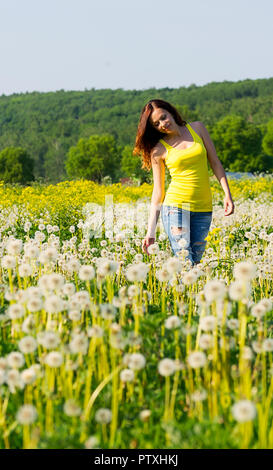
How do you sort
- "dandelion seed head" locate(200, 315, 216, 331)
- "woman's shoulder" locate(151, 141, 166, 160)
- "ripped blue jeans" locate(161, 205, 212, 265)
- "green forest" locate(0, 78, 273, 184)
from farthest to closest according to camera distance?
"green forest" locate(0, 78, 273, 184) < "woman's shoulder" locate(151, 141, 166, 160) < "ripped blue jeans" locate(161, 205, 212, 265) < "dandelion seed head" locate(200, 315, 216, 331)

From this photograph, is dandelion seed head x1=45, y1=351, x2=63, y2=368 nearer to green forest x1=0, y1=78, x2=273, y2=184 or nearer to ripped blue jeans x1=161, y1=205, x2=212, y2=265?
ripped blue jeans x1=161, y1=205, x2=212, y2=265

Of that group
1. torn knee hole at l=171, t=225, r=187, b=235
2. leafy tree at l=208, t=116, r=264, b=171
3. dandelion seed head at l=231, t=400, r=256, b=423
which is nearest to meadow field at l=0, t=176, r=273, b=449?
dandelion seed head at l=231, t=400, r=256, b=423

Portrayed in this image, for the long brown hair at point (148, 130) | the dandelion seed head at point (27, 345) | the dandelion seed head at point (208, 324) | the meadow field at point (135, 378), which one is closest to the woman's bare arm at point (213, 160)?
the long brown hair at point (148, 130)

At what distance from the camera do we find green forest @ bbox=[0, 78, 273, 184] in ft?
228

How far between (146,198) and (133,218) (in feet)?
13.4

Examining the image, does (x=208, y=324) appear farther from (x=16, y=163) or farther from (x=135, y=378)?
(x=16, y=163)

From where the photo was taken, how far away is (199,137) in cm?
430

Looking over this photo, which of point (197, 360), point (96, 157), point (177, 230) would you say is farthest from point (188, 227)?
point (96, 157)

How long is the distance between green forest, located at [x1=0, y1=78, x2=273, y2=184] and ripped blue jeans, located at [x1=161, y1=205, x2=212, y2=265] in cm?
6335

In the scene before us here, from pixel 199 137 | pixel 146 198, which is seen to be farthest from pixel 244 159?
pixel 199 137

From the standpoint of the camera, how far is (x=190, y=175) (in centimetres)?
426

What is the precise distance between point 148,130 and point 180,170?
47cm

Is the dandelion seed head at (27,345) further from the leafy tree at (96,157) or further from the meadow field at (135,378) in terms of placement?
the leafy tree at (96,157)
